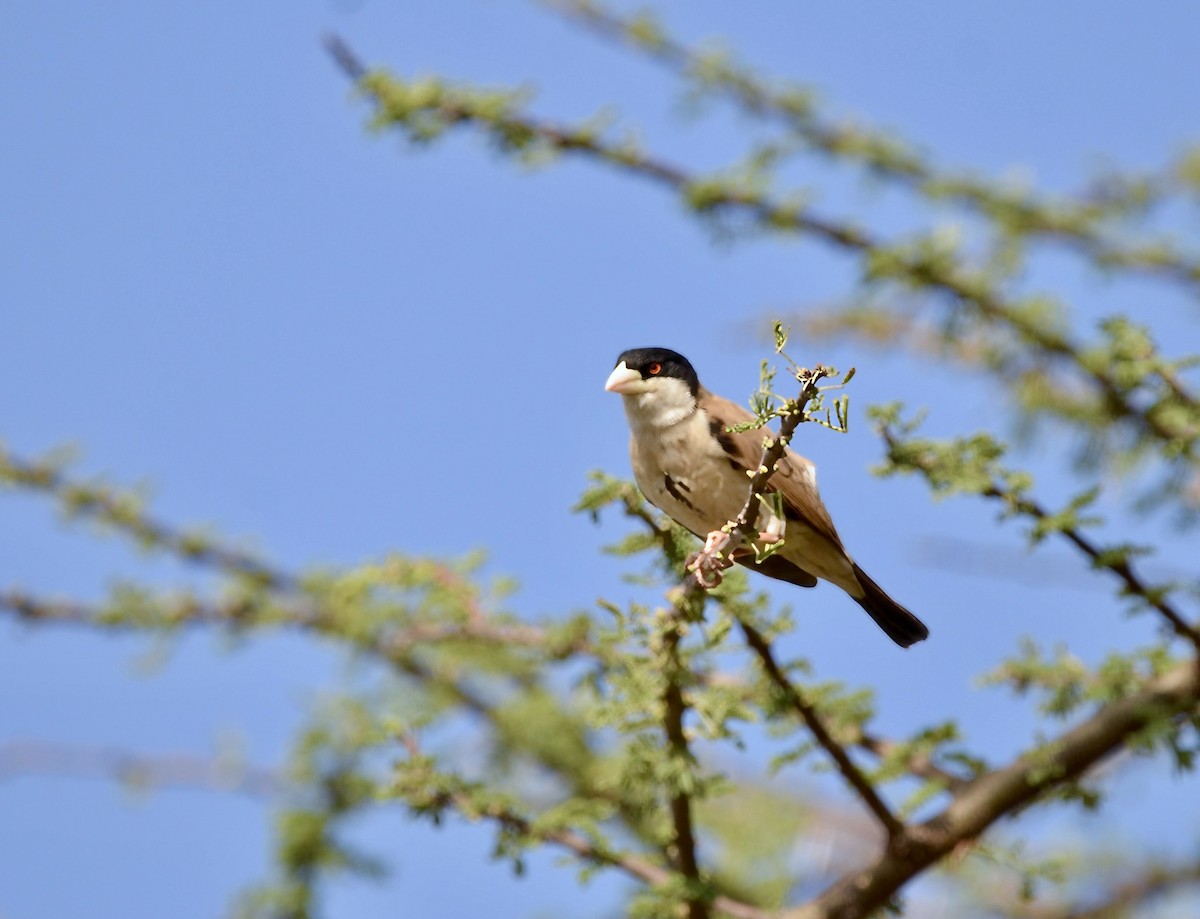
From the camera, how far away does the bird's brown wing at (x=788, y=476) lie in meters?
4.64

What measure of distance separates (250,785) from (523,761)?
125cm

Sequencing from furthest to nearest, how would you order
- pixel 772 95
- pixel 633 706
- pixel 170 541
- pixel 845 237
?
pixel 170 541 < pixel 772 95 < pixel 845 237 < pixel 633 706

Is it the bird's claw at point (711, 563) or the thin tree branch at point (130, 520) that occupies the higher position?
the thin tree branch at point (130, 520)

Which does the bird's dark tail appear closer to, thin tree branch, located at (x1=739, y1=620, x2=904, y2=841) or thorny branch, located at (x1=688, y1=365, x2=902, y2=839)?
thorny branch, located at (x1=688, y1=365, x2=902, y2=839)

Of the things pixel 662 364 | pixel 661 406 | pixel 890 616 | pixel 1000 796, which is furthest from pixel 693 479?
pixel 1000 796

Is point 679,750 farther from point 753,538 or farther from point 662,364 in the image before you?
point 662,364

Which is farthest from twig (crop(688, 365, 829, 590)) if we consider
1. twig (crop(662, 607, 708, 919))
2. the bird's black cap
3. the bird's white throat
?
the bird's black cap

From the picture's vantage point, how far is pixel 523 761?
6.47m

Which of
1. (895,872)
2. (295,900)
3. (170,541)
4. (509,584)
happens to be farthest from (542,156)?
(295,900)

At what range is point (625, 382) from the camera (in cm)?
495

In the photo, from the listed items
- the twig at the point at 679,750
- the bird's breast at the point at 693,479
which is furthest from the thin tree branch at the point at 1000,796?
the bird's breast at the point at 693,479

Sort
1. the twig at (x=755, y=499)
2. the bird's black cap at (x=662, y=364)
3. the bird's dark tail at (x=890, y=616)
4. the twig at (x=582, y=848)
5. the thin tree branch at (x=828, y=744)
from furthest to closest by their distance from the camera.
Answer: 1. the bird's black cap at (x=662, y=364)
2. the bird's dark tail at (x=890, y=616)
3. the twig at (x=582, y=848)
4. the thin tree branch at (x=828, y=744)
5. the twig at (x=755, y=499)

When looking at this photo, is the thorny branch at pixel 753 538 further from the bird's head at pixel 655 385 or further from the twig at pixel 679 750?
the bird's head at pixel 655 385

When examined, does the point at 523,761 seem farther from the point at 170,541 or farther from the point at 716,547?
the point at 716,547
